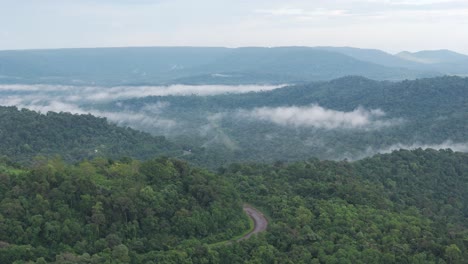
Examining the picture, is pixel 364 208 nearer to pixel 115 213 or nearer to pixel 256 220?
pixel 256 220

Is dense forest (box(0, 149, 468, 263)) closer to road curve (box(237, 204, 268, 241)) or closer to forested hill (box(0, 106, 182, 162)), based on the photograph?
road curve (box(237, 204, 268, 241))

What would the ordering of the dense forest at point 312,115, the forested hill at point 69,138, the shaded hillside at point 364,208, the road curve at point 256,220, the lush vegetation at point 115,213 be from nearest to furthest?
the lush vegetation at point 115,213 → the shaded hillside at point 364,208 → the road curve at point 256,220 → the forested hill at point 69,138 → the dense forest at point 312,115

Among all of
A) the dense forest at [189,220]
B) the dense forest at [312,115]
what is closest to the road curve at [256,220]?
the dense forest at [189,220]

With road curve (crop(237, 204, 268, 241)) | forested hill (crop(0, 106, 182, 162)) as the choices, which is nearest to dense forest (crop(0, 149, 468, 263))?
road curve (crop(237, 204, 268, 241))

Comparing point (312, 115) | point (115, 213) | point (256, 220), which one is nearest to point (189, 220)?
point (115, 213)

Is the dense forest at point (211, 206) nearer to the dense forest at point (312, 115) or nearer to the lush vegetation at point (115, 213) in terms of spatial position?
the lush vegetation at point (115, 213)

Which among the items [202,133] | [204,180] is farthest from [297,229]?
[202,133]
